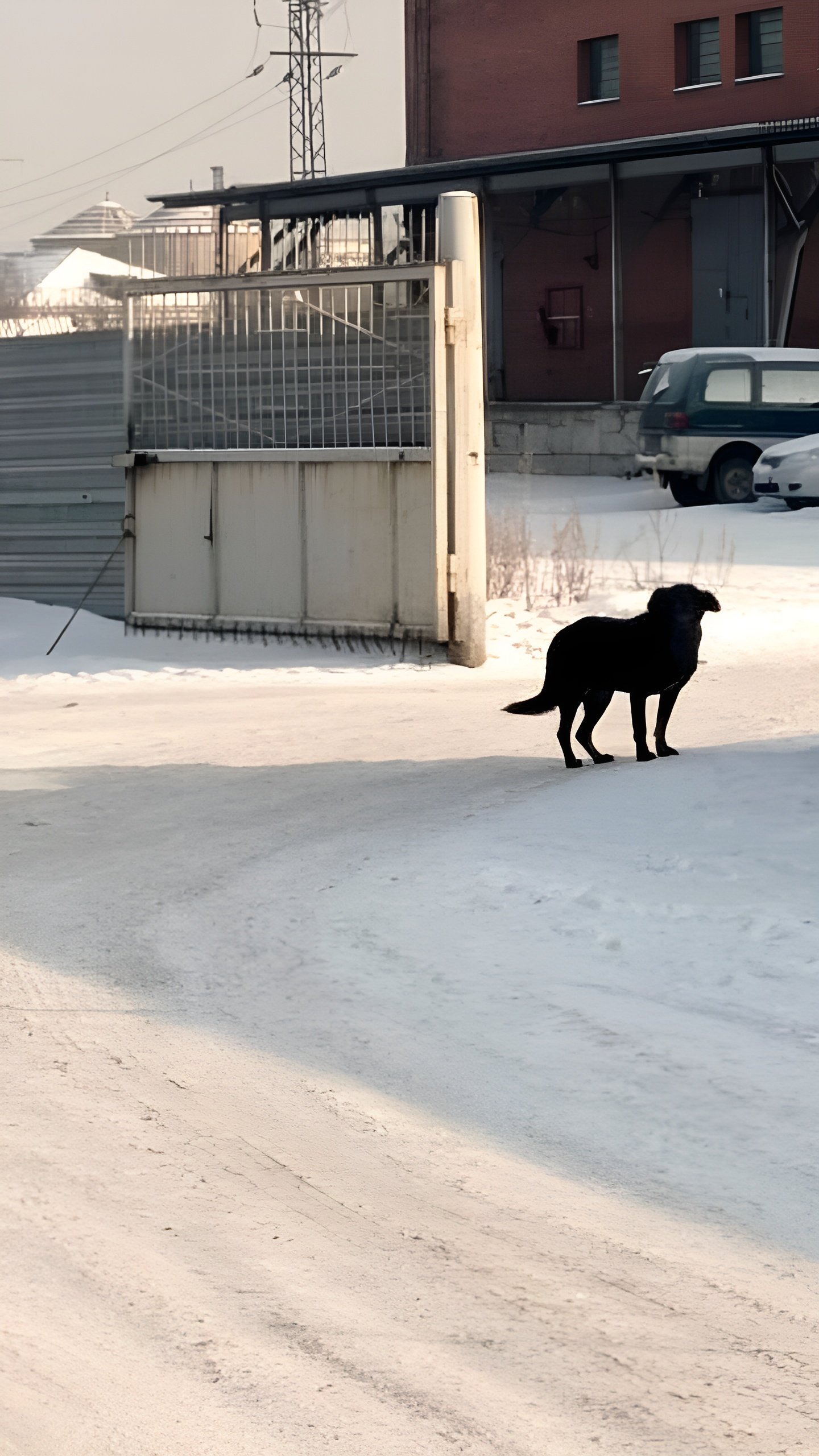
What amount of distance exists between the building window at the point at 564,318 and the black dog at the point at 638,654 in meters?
29.3

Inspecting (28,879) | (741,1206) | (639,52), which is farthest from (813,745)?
(639,52)

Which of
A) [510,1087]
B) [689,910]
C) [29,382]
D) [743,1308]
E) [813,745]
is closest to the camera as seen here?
[743,1308]

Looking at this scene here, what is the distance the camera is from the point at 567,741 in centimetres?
870

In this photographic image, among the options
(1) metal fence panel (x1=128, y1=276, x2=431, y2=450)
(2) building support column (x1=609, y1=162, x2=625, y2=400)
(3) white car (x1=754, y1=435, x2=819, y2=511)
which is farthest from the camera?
(2) building support column (x1=609, y1=162, x2=625, y2=400)

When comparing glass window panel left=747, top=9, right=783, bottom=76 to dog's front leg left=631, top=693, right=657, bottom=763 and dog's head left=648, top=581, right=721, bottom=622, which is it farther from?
dog's front leg left=631, top=693, right=657, bottom=763

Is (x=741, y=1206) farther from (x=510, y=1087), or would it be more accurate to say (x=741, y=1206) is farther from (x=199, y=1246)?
(x=199, y=1246)

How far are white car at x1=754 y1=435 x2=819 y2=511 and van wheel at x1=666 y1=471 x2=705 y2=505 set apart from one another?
5.81 feet

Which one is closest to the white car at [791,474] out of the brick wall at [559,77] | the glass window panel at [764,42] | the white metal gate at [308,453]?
the white metal gate at [308,453]

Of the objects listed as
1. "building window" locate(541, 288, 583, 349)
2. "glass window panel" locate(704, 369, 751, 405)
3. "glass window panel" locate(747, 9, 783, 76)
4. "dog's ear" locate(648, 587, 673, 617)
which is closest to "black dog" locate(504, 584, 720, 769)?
"dog's ear" locate(648, 587, 673, 617)

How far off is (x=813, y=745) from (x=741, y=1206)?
489 cm

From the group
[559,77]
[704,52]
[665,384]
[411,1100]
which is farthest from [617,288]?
[411,1100]

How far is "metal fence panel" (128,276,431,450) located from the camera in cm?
1302

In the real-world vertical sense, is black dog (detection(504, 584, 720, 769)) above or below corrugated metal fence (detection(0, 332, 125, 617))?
below

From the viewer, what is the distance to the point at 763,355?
82.1 feet
